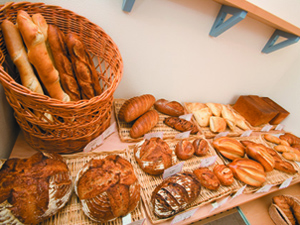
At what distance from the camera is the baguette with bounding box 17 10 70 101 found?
2.06ft

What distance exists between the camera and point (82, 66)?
0.79 m

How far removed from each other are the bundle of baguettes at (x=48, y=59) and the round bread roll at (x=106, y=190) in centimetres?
38

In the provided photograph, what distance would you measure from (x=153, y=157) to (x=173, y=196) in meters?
0.22

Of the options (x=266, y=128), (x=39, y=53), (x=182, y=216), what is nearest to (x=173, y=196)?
(x=182, y=216)

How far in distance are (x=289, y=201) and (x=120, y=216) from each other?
1.54m

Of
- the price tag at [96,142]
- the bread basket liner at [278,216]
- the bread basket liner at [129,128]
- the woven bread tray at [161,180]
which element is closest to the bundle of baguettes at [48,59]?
the price tag at [96,142]

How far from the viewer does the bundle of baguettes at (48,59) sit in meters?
0.65

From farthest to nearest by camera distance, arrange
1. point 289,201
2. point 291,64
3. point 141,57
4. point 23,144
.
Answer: point 291,64
point 289,201
point 141,57
point 23,144

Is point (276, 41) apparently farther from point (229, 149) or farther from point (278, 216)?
point (278, 216)

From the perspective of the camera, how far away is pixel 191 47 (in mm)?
1284

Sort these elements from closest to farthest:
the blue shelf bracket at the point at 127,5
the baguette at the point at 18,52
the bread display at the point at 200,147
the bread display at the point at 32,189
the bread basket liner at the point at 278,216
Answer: the bread display at the point at 32,189
the baguette at the point at 18,52
the blue shelf bracket at the point at 127,5
the bread display at the point at 200,147
the bread basket liner at the point at 278,216

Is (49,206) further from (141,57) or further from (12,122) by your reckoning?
(141,57)

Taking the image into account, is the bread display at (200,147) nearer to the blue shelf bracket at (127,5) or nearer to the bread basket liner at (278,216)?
the bread basket liner at (278,216)

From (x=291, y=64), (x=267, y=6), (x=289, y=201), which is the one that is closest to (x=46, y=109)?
(x=267, y=6)
